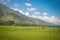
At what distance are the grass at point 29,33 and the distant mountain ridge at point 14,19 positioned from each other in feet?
0.47

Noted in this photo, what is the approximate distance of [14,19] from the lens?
369 centimetres

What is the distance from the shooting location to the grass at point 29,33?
3.51 m

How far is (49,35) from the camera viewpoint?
374cm

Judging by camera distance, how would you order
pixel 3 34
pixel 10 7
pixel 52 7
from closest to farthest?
pixel 3 34
pixel 10 7
pixel 52 7

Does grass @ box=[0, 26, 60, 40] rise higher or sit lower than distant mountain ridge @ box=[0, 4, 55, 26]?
lower

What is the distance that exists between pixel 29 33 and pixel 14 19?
0.62 metres

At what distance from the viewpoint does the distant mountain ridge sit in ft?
11.8

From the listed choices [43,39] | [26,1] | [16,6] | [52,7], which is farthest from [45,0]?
[43,39]

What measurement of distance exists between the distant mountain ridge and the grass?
0.47 ft

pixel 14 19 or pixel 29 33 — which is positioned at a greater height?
pixel 14 19

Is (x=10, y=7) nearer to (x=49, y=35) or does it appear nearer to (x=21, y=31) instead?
(x=21, y=31)

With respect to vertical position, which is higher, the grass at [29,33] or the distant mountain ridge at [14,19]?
the distant mountain ridge at [14,19]

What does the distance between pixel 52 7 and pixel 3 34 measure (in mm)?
1768

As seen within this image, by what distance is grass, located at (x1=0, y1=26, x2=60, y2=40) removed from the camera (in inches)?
138
